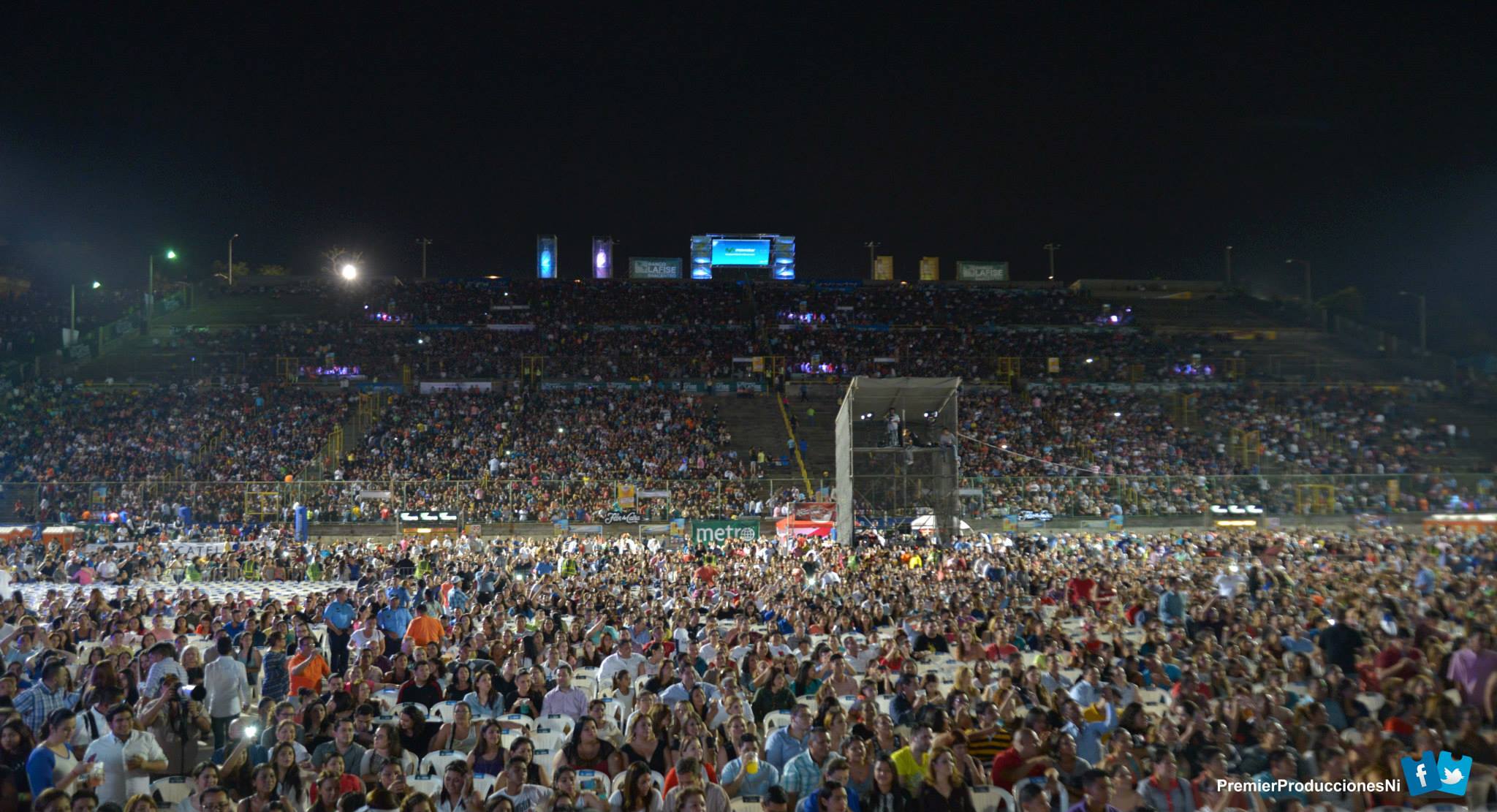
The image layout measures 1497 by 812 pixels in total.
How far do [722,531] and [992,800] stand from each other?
1790cm

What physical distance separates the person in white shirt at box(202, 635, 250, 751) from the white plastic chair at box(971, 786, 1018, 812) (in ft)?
19.4

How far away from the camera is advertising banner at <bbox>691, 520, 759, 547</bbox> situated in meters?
23.4

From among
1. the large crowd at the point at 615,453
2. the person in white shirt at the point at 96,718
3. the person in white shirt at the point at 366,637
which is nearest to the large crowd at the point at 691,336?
the large crowd at the point at 615,453

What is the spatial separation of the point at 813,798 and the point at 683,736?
125cm

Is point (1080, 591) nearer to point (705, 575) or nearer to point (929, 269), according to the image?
point (705, 575)

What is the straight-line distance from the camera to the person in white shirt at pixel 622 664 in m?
9.09

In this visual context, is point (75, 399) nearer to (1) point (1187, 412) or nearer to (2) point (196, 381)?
(2) point (196, 381)

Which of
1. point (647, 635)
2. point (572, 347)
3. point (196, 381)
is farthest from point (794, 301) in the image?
point (647, 635)

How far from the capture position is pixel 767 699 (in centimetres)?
822

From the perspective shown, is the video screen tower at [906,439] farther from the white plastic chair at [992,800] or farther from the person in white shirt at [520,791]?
the person in white shirt at [520,791]

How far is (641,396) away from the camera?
39.7 metres

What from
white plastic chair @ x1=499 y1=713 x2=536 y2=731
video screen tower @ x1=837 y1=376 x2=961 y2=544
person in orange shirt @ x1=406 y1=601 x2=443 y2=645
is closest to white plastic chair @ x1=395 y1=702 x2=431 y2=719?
white plastic chair @ x1=499 y1=713 x2=536 y2=731

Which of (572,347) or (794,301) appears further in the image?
(794,301)

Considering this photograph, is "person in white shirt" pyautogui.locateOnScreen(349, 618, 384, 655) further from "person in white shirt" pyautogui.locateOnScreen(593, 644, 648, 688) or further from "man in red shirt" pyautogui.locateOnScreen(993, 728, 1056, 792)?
"man in red shirt" pyautogui.locateOnScreen(993, 728, 1056, 792)
